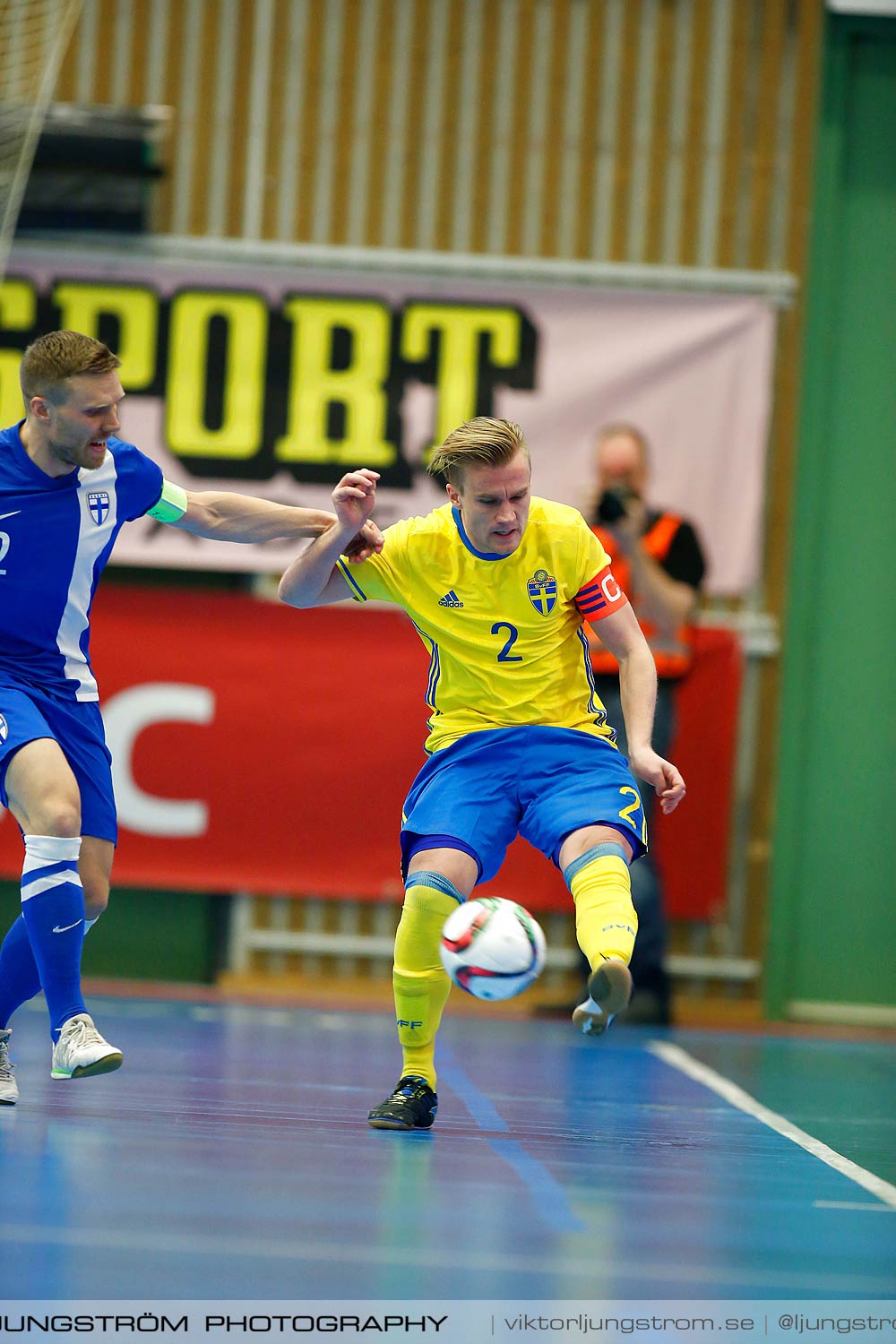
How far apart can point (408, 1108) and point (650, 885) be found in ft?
11.3

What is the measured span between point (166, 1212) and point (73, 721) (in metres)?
1.69

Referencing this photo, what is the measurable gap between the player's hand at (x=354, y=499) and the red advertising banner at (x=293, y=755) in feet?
13.2

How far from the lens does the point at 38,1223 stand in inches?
116

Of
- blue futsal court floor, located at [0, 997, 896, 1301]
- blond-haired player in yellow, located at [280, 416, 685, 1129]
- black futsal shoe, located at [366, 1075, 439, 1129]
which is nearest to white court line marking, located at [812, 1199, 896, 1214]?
blue futsal court floor, located at [0, 997, 896, 1301]

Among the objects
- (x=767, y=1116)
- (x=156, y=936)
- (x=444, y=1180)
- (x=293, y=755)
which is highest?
(x=293, y=755)

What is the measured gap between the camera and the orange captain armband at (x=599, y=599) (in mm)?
4500

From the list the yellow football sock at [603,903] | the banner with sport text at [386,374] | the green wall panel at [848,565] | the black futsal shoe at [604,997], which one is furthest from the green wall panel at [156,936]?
the black futsal shoe at [604,997]

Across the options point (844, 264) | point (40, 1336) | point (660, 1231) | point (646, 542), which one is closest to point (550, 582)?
point (660, 1231)

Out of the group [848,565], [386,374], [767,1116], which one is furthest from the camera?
[848,565]

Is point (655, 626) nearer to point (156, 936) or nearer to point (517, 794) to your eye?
point (156, 936)

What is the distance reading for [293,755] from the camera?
8.38 metres

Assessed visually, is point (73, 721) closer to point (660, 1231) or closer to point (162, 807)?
point (660, 1231)

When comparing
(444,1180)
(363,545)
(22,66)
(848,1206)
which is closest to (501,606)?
(363,545)

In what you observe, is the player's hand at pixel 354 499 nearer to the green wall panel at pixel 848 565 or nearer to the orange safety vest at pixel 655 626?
the orange safety vest at pixel 655 626
